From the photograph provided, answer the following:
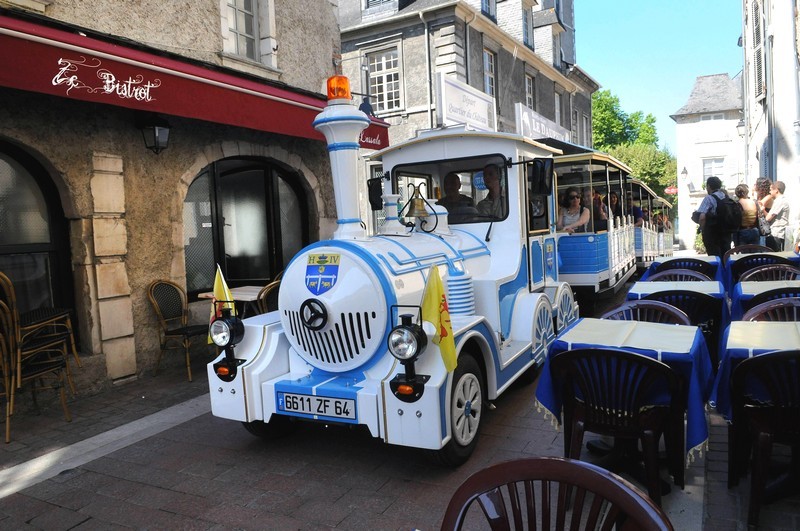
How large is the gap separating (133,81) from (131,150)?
106cm

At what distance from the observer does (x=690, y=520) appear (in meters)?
2.88

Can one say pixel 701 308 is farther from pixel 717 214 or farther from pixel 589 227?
pixel 717 214

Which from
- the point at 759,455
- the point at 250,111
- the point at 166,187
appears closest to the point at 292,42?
the point at 250,111

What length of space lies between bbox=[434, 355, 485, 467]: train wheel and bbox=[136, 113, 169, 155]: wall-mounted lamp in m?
4.29

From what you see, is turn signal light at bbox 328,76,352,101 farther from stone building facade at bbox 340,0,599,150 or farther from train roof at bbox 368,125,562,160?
stone building facade at bbox 340,0,599,150

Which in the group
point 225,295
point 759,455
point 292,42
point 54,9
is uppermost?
point 292,42

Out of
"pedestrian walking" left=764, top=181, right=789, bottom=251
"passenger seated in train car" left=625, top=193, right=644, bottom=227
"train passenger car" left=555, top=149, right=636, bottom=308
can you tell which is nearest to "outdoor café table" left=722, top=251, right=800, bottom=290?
"train passenger car" left=555, top=149, right=636, bottom=308

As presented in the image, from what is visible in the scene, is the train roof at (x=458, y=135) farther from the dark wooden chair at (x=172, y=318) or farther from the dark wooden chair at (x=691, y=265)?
the dark wooden chair at (x=172, y=318)

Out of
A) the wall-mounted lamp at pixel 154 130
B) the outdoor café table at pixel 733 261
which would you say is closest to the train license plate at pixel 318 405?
the wall-mounted lamp at pixel 154 130

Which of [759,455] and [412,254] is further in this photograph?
[412,254]

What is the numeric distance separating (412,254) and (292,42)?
17.8 ft

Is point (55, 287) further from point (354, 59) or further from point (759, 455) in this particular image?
point (354, 59)

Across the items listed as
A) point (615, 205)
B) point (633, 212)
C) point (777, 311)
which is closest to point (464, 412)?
point (777, 311)

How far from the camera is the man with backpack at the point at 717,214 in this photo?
8.12 meters
